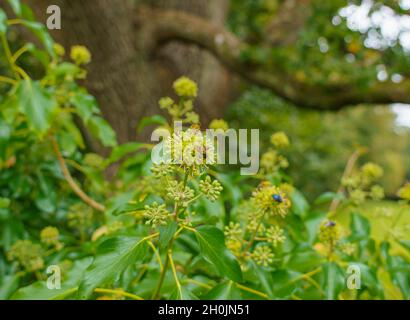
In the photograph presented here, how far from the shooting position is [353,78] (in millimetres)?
3236

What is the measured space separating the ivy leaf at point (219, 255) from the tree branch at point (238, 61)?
262 cm

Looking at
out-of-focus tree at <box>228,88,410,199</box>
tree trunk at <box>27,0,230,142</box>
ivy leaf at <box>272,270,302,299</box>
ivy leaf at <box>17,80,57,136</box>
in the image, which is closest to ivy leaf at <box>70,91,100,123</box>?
ivy leaf at <box>17,80,57,136</box>

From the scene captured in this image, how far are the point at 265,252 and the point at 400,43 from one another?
9.47 ft

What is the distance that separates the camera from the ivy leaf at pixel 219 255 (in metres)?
0.83

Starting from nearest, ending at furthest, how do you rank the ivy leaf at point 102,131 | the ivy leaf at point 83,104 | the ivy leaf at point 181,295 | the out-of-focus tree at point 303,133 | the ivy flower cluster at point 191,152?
the ivy flower cluster at point 191,152
the ivy leaf at point 181,295
the ivy leaf at point 83,104
the ivy leaf at point 102,131
the out-of-focus tree at point 303,133

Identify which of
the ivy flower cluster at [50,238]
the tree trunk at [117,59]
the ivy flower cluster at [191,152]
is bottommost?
the ivy flower cluster at [50,238]

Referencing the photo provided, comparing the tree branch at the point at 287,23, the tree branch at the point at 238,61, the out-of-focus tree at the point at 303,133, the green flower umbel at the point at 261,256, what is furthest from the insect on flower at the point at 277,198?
the tree branch at the point at 287,23

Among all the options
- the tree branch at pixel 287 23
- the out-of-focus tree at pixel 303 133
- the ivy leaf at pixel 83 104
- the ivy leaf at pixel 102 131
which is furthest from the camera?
the out-of-focus tree at pixel 303 133

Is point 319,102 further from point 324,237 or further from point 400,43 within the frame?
point 324,237

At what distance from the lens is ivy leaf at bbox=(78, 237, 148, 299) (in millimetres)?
828

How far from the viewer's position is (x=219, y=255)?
33.1 inches

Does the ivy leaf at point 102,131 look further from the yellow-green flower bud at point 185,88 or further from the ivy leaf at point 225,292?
the ivy leaf at point 225,292

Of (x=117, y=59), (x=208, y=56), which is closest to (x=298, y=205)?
(x=117, y=59)
